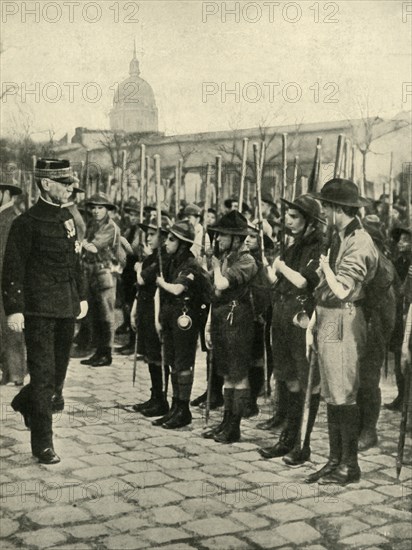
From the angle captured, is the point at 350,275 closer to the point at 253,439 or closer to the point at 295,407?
the point at 295,407

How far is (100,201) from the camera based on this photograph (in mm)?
8055

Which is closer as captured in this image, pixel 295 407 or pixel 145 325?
pixel 295 407

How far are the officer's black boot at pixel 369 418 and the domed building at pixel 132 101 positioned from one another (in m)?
2.70

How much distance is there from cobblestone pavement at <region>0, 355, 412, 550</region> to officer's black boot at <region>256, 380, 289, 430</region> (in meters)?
0.19

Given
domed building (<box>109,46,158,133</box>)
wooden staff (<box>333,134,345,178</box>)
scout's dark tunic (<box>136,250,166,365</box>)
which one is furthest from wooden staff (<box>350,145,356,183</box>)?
scout's dark tunic (<box>136,250,166,365</box>)

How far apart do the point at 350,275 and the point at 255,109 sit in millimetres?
1412

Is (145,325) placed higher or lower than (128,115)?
lower

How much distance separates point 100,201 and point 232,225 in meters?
2.02

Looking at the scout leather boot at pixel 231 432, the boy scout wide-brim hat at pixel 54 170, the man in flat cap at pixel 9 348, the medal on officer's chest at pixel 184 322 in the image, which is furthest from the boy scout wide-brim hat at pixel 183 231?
the scout leather boot at pixel 231 432

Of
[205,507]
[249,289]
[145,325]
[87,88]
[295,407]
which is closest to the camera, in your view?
[205,507]

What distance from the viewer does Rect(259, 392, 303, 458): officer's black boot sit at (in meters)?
6.14

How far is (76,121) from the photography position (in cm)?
574

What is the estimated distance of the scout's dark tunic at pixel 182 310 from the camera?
6855mm

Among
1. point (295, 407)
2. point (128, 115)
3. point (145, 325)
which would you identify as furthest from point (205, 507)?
point (128, 115)
